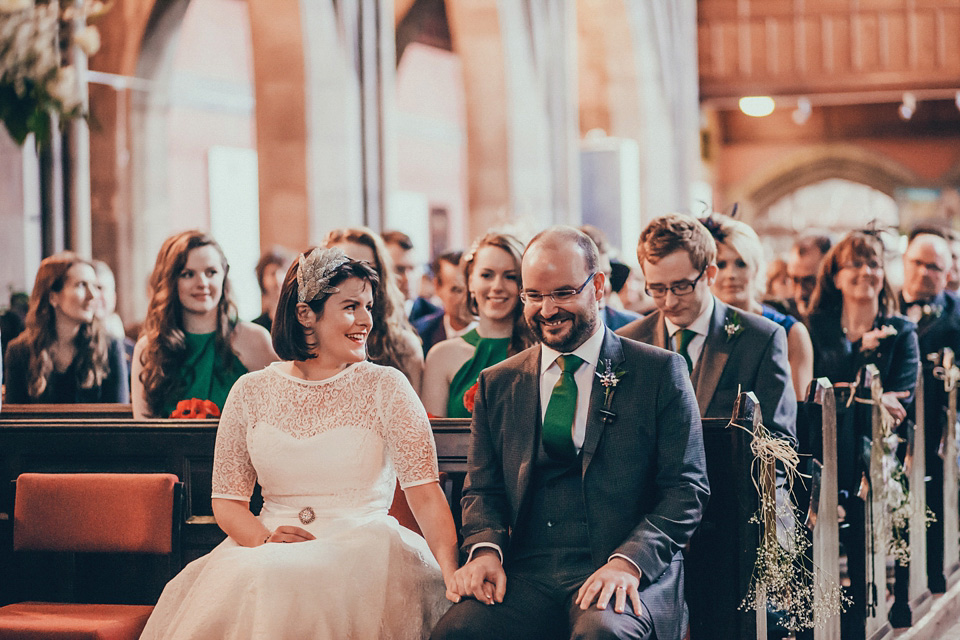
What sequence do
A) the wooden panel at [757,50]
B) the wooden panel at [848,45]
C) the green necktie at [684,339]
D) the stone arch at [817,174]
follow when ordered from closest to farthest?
the green necktie at [684,339] → the wooden panel at [848,45] → the wooden panel at [757,50] → the stone arch at [817,174]

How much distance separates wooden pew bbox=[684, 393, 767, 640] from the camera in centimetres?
368

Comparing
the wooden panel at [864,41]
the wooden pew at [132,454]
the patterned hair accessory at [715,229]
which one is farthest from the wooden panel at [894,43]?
the wooden pew at [132,454]

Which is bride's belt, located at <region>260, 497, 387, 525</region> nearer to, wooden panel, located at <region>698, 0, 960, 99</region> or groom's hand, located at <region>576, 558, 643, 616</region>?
groom's hand, located at <region>576, 558, 643, 616</region>

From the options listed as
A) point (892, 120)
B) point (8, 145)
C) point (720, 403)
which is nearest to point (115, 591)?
point (720, 403)

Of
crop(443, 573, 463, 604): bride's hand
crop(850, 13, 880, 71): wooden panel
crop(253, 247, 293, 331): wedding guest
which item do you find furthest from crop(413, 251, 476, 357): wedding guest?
crop(850, 13, 880, 71): wooden panel

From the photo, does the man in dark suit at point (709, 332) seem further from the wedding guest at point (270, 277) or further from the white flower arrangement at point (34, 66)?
the wedding guest at point (270, 277)

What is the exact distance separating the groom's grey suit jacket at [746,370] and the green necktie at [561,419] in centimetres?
88

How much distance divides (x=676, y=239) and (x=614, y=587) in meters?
1.43

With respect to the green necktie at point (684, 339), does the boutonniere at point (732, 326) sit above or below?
above

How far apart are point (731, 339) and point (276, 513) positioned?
169 cm

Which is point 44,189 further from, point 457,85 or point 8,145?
point 457,85

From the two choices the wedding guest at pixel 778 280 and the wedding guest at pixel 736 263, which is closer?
the wedding guest at pixel 736 263

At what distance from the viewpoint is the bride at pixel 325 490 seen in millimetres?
3346

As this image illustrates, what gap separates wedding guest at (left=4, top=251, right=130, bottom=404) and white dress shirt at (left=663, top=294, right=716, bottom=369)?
2.75m
